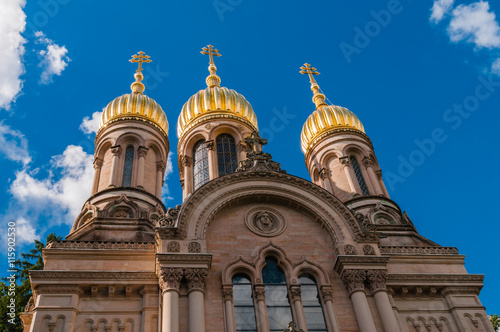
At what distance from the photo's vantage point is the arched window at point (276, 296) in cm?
1667

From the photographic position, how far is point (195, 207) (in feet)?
61.4

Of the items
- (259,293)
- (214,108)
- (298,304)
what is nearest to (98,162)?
(214,108)

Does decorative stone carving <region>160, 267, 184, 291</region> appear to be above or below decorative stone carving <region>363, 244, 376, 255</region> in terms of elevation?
below

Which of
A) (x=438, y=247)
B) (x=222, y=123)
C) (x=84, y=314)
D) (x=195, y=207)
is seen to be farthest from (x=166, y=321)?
(x=222, y=123)

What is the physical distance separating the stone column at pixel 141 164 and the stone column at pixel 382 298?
37.9ft

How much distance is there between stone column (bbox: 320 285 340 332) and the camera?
53.9 ft

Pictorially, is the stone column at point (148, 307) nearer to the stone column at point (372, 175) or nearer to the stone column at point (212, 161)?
the stone column at point (212, 161)

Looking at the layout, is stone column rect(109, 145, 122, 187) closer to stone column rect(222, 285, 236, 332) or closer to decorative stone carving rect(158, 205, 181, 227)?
decorative stone carving rect(158, 205, 181, 227)

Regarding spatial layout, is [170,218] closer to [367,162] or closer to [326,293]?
[326,293]

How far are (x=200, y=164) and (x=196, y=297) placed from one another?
39.8 feet

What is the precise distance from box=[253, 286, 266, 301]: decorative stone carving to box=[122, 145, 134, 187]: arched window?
32.8 feet

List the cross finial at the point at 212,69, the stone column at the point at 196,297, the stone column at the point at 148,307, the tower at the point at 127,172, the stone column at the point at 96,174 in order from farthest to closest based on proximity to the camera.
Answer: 1. the cross finial at the point at 212,69
2. the stone column at the point at 96,174
3. the tower at the point at 127,172
4. the stone column at the point at 148,307
5. the stone column at the point at 196,297

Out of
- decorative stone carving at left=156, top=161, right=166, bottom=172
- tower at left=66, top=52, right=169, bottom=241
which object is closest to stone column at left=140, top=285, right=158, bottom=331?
tower at left=66, top=52, right=169, bottom=241

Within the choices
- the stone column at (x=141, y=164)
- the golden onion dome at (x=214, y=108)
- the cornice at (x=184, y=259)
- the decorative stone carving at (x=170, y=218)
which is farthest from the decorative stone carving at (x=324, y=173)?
the cornice at (x=184, y=259)
